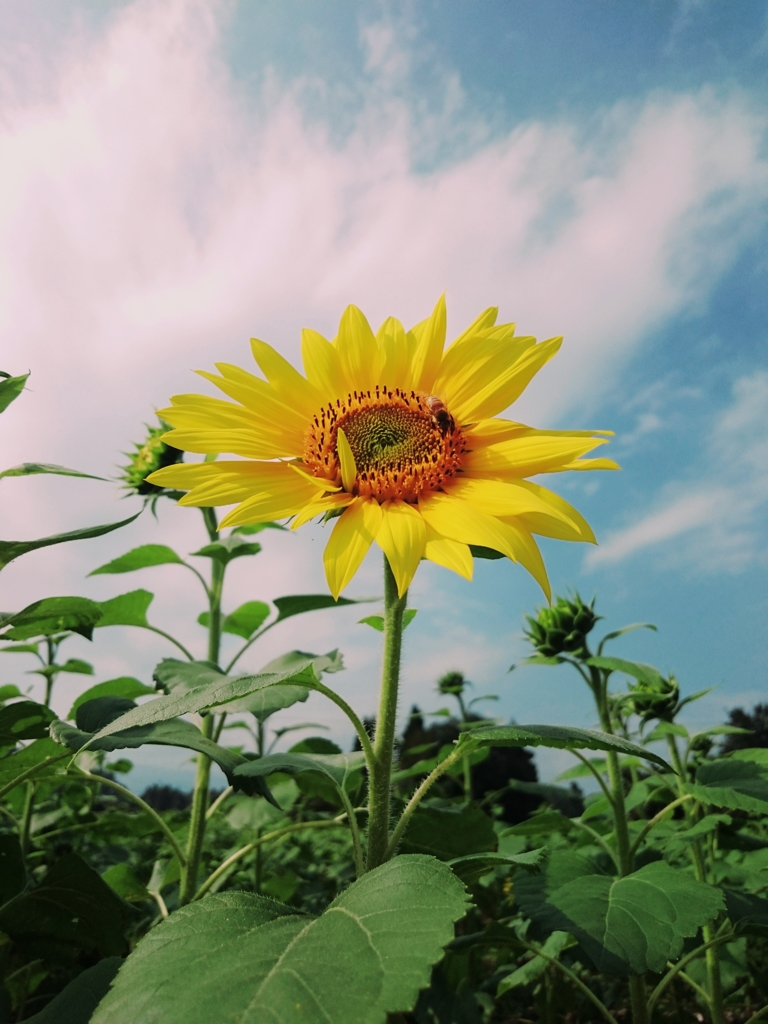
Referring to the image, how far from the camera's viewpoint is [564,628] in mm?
2379

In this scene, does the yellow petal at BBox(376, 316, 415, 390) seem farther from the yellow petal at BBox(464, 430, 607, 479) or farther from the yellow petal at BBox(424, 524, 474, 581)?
the yellow petal at BBox(424, 524, 474, 581)

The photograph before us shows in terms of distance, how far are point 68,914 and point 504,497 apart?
1.27 metres

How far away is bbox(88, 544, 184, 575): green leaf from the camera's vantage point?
2277mm

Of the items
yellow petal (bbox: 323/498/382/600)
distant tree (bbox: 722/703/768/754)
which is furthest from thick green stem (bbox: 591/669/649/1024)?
distant tree (bbox: 722/703/768/754)

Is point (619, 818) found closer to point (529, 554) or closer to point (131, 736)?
point (529, 554)

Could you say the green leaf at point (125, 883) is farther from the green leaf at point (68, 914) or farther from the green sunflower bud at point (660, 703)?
the green sunflower bud at point (660, 703)

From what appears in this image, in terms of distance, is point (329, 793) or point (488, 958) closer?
point (329, 793)

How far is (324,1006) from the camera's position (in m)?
0.77

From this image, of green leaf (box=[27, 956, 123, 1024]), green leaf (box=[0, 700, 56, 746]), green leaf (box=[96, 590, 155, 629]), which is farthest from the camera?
green leaf (box=[96, 590, 155, 629])

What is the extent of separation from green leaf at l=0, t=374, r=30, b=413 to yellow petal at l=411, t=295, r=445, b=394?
780 millimetres

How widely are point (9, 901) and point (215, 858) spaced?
2.53 m

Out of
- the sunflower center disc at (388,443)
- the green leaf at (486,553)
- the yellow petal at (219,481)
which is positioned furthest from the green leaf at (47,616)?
the green leaf at (486,553)

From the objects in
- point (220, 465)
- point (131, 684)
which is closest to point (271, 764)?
point (220, 465)

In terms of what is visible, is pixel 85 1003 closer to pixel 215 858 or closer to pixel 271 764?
pixel 271 764
